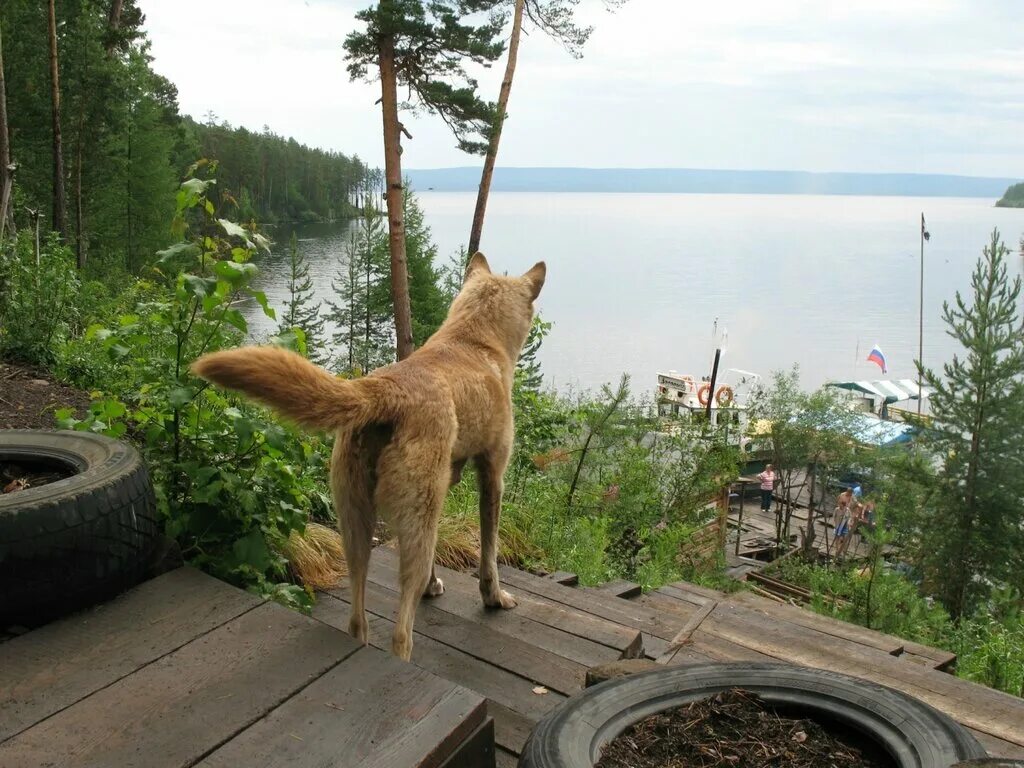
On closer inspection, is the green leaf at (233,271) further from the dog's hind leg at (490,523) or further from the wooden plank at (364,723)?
the wooden plank at (364,723)

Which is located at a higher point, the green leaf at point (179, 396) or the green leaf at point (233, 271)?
the green leaf at point (233, 271)

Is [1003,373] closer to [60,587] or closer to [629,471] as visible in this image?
[629,471]

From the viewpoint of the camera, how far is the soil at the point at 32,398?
504 cm

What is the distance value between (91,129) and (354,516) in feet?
104

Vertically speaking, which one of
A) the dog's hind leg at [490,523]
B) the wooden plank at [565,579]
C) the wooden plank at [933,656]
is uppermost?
the dog's hind leg at [490,523]

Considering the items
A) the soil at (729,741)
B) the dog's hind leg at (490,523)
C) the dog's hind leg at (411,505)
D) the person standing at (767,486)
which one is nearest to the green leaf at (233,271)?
the dog's hind leg at (411,505)

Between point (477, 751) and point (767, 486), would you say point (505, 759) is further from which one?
point (767, 486)

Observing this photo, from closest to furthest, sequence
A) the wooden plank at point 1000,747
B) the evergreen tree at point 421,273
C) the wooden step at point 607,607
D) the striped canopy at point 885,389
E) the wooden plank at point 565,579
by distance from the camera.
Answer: the wooden plank at point 1000,747 → the wooden step at point 607,607 → the wooden plank at point 565,579 → the evergreen tree at point 421,273 → the striped canopy at point 885,389

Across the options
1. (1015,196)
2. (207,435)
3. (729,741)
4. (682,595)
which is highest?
(1015,196)

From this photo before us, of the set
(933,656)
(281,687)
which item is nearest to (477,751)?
(281,687)

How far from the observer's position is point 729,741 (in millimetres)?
1788

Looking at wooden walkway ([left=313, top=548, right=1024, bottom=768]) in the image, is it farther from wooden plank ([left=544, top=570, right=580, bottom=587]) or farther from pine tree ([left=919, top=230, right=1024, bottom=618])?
pine tree ([left=919, top=230, right=1024, bottom=618])

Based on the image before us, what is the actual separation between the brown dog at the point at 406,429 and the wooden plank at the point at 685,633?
77 centimetres

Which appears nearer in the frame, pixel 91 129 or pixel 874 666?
pixel 874 666
